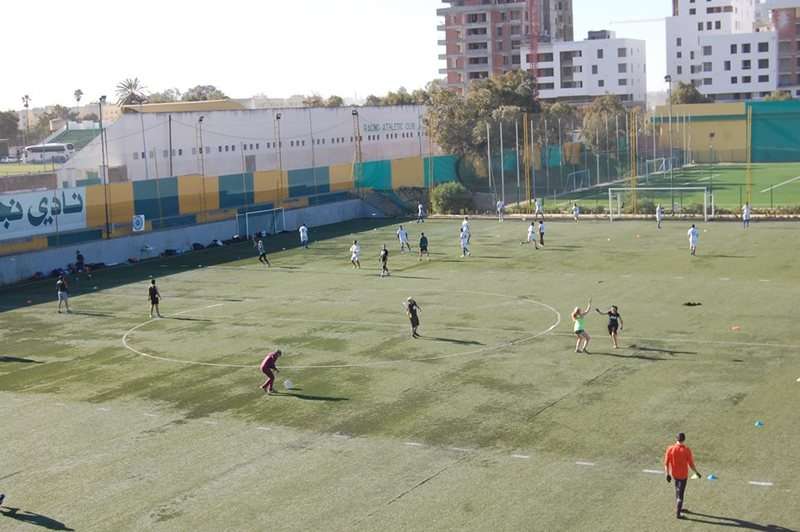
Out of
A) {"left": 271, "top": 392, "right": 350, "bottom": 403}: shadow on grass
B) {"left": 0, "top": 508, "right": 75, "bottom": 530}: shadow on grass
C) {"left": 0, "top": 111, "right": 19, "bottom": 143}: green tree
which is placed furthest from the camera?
{"left": 0, "top": 111, "right": 19, "bottom": 143}: green tree

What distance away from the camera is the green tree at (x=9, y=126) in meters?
150

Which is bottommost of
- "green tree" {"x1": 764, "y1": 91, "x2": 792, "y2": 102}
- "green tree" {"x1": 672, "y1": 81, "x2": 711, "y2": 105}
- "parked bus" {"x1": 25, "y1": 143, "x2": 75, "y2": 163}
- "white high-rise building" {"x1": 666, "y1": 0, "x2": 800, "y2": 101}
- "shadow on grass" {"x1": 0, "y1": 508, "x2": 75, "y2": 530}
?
"shadow on grass" {"x1": 0, "y1": 508, "x2": 75, "y2": 530}

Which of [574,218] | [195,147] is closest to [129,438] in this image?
[574,218]

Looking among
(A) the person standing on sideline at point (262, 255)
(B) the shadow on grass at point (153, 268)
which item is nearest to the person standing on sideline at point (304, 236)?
(B) the shadow on grass at point (153, 268)

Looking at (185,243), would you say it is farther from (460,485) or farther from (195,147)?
(460,485)

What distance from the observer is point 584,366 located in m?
31.9

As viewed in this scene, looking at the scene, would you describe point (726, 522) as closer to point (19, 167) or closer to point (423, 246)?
point (423, 246)

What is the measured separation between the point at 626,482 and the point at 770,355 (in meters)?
12.1

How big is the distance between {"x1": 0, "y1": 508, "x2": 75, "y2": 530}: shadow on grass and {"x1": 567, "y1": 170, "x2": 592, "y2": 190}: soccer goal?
80596 mm

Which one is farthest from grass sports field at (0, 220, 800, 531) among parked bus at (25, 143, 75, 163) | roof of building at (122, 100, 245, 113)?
roof of building at (122, 100, 245, 113)

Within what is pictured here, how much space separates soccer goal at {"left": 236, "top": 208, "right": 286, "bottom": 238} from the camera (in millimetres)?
71875

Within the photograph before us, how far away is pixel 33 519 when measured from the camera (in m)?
21.8

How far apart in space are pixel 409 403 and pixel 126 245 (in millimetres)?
37354

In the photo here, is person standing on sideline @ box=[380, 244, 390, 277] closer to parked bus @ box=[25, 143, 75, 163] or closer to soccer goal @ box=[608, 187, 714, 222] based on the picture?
soccer goal @ box=[608, 187, 714, 222]
